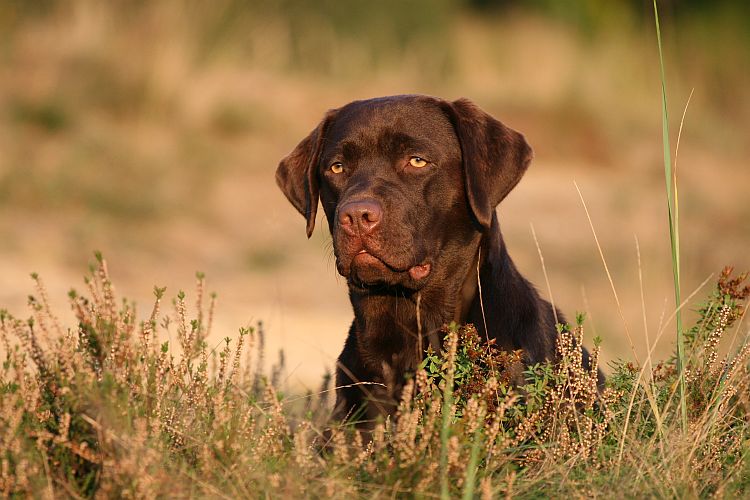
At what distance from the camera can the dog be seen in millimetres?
4219

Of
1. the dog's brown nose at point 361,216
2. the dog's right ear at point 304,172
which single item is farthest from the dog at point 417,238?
the dog's right ear at point 304,172

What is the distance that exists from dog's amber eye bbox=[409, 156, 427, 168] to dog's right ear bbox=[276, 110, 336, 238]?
57 centimetres

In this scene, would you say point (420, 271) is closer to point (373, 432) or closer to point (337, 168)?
point (337, 168)

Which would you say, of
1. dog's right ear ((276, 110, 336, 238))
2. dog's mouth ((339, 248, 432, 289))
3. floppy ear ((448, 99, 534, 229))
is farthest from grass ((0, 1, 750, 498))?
dog's right ear ((276, 110, 336, 238))

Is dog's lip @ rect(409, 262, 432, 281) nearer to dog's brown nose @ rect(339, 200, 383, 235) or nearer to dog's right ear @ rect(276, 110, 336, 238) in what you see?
dog's brown nose @ rect(339, 200, 383, 235)

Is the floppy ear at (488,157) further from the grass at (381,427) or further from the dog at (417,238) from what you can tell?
the grass at (381,427)

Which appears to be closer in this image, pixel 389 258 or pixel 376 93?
pixel 389 258

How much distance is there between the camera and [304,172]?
5.05 m

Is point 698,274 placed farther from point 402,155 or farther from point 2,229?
point 402,155

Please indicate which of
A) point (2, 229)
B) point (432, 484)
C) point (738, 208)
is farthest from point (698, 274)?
point (432, 484)

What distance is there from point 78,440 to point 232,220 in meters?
9.25

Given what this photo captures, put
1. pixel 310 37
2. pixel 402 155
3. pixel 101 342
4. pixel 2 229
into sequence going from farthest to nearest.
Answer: pixel 310 37 < pixel 2 229 < pixel 402 155 < pixel 101 342

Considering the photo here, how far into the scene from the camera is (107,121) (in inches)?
523

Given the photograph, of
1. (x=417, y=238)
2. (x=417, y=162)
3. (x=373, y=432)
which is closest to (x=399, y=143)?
(x=417, y=162)
